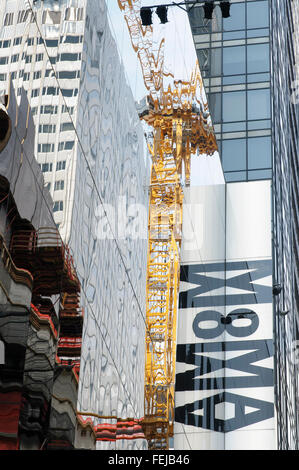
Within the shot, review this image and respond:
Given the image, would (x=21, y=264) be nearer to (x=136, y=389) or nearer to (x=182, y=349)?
(x=136, y=389)

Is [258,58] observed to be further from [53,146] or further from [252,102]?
[53,146]

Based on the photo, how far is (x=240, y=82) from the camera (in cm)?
6000

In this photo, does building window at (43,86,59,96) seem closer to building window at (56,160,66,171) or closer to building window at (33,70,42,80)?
building window at (33,70,42,80)

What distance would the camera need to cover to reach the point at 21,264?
38.0 feet

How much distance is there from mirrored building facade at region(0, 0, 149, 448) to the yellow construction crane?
9.13 feet

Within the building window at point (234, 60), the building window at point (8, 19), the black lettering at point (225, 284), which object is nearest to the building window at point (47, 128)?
the building window at point (8, 19)

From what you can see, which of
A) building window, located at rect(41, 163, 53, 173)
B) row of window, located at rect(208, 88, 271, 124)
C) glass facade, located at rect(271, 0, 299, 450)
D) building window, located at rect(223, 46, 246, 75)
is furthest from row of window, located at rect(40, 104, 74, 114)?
building window, located at rect(223, 46, 246, 75)

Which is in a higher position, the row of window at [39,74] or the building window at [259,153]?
the building window at [259,153]

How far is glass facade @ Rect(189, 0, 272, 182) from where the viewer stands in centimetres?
5641

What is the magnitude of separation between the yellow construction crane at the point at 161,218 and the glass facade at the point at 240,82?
2079 centimetres

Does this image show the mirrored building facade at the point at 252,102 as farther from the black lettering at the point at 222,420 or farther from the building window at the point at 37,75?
the building window at the point at 37,75

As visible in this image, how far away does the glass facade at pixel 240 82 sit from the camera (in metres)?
56.4

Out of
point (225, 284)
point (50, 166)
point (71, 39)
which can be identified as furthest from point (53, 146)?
point (225, 284)

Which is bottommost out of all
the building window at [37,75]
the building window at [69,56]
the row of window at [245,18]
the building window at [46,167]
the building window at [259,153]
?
the building window at [46,167]
